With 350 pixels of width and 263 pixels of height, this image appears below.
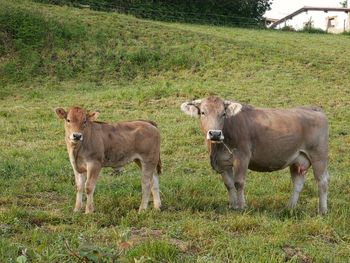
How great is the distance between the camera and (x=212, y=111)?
8.70 meters

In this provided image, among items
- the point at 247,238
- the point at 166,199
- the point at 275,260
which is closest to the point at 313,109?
the point at 166,199

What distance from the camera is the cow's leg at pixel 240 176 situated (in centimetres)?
882

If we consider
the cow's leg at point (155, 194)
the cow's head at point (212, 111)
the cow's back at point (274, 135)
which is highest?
the cow's head at point (212, 111)

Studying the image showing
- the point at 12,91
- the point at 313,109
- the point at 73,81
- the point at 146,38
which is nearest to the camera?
the point at 313,109

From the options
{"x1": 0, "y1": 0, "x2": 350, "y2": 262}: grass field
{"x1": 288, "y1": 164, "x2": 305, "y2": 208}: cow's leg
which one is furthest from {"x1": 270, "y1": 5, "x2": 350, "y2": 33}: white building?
{"x1": 288, "y1": 164, "x2": 305, "y2": 208}: cow's leg

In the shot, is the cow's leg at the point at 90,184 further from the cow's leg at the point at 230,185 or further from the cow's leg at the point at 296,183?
the cow's leg at the point at 296,183

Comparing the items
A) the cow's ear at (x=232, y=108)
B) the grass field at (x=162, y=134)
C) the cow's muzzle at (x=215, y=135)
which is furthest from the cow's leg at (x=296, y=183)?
the cow's muzzle at (x=215, y=135)

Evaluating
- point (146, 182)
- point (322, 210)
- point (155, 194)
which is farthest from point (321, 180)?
point (146, 182)

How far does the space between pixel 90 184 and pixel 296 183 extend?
11.8ft

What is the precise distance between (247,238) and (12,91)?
18.4 m

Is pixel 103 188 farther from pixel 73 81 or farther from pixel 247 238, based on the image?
pixel 73 81

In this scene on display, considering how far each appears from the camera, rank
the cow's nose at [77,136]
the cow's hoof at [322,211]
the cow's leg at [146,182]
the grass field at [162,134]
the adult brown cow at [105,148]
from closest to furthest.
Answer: the grass field at [162,134]
the cow's nose at [77,136]
the adult brown cow at [105,148]
the cow's leg at [146,182]
the cow's hoof at [322,211]

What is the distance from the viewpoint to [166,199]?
942 cm

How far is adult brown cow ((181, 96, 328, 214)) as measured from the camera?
8.84m
